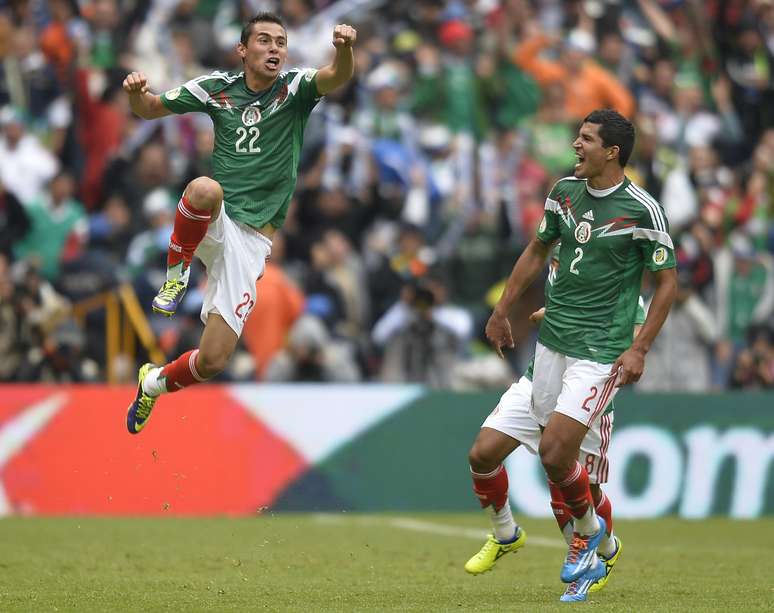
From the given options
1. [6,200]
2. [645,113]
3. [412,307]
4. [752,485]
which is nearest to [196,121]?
[6,200]

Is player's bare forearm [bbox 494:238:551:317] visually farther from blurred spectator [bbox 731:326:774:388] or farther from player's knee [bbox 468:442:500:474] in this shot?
blurred spectator [bbox 731:326:774:388]

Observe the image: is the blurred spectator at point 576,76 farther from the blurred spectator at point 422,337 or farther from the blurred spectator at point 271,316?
the blurred spectator at point 271,316

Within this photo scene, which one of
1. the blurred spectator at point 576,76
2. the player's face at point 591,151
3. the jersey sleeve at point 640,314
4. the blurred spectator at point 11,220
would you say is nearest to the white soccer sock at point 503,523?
the jersey sleeve at point 640,314

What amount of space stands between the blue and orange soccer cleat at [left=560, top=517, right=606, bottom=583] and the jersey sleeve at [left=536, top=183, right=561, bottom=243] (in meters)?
1.93

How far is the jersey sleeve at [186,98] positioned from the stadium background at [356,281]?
449 centimetres

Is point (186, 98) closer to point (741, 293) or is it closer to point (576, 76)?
point (741, 293)

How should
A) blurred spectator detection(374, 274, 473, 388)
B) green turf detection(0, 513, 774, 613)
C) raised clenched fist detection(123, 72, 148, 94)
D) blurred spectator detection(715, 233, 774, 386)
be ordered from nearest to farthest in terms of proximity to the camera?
1. green turf detection(0, 513, 774, 613)
2. raised clenched fist detection(123, 72, 148, 94)
3. blurred spectator detection(374, 274, 473, 388)
4. blurred spectator detection(715, 233, 774, 386)

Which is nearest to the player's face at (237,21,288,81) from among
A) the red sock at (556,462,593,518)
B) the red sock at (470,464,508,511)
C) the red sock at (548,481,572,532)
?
the red sock at (470,464,508,511)

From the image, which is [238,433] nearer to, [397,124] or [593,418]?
[397,124]

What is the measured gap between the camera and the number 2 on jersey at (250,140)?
10164 mm

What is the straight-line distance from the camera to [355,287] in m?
17.3

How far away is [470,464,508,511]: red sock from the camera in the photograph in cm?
1010

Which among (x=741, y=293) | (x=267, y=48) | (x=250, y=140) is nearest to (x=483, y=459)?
(x=250, y=140)

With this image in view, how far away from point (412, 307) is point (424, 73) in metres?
4.72
